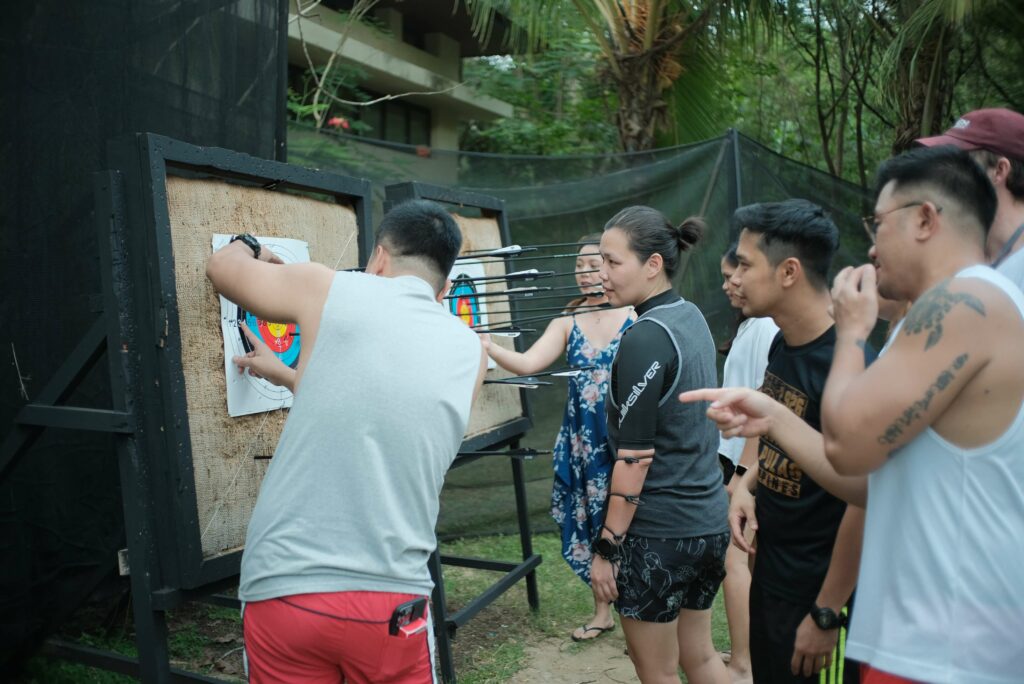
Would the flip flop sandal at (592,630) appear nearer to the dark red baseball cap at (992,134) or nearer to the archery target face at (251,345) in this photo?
the archery target face at (251,345)

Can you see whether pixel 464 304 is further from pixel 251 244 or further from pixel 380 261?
pixel 380 261

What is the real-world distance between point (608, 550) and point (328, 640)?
1000 mm

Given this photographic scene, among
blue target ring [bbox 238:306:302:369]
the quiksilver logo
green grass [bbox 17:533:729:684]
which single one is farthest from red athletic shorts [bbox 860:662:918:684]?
green grass [bbox 17:533:729:684]

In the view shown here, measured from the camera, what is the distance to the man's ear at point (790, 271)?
7.43 feet

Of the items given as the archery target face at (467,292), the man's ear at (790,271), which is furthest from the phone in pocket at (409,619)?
the archery target face at (467,292)

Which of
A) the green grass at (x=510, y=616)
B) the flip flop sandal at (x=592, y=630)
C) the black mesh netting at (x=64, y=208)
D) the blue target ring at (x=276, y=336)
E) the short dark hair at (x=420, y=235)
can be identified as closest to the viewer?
the short dark hair at (x=420, y=235)

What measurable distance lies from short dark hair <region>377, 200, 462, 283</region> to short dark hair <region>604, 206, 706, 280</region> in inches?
31.7

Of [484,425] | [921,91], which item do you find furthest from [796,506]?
[921,91]

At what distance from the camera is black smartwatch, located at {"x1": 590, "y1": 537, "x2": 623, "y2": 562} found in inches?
102

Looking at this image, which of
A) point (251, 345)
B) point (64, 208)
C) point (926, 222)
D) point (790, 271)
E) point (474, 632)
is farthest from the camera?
point (474, 632)

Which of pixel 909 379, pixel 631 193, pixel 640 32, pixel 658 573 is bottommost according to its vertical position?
pixel 658 573

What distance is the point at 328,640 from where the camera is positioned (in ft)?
6.06

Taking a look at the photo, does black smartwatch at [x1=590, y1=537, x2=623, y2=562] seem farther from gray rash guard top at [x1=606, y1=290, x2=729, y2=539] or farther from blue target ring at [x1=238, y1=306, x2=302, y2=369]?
blue target ring at [x1=238, y1=306, x2=302, y2=369]

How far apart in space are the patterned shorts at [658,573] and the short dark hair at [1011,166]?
1.26 meters
